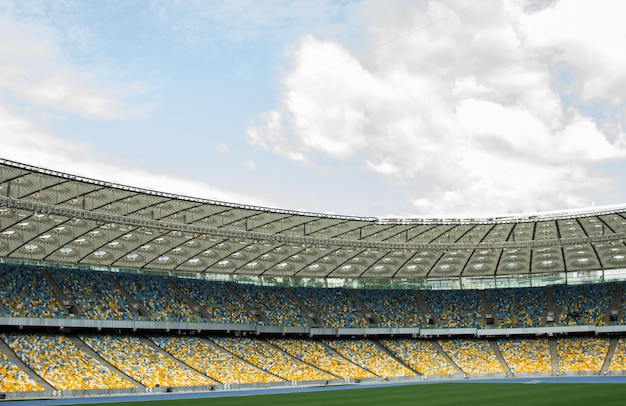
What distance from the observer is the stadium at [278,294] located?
5097 centimetres

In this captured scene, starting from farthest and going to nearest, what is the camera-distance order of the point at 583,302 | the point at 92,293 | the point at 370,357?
the point at 583,302 → the point at 370,357 → the point at 92,293

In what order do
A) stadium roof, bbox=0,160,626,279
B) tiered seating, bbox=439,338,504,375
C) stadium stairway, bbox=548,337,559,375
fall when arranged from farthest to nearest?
tiered seating, bbox=439,338,504,375 → stadium stairway, bbox=548,337,559,375 → stadium roof, bbox=0,160,626,279

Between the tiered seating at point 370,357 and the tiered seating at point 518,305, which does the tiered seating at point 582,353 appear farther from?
the tiered seating at point 370,357

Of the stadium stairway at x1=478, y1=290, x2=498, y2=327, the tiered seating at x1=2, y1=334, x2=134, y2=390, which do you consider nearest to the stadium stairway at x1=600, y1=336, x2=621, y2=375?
the stadium stairway at x1=478, y1=290, x2=498, y2=327

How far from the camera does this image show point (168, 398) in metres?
44.5

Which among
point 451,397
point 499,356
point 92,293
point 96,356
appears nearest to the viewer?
point 451,397

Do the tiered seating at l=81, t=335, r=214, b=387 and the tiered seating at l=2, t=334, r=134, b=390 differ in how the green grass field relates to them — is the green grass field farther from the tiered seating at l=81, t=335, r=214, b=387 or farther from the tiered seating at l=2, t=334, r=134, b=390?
the tiered seating at l=81, t=335, r=214, b=387

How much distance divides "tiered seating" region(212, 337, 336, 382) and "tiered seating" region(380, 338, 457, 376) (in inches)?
482

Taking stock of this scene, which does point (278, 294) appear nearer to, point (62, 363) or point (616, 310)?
point (62, 363)

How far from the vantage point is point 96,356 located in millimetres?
54219

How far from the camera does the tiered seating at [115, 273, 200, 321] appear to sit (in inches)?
2507

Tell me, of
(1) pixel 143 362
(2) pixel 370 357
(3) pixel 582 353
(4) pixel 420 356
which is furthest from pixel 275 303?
(3) pixel 582 353

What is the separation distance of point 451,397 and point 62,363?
29.5 meters

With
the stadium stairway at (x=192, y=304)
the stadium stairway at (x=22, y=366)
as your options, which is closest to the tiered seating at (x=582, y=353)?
the stadium stairway at (x=192, y=304)
